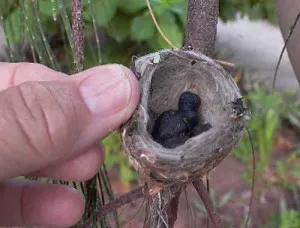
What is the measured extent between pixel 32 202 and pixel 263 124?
133cm

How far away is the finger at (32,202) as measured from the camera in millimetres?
838

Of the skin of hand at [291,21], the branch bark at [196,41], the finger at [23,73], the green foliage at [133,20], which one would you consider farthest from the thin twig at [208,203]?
the green foliage at [133,20]

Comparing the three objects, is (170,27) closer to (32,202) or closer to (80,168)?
(32,202)

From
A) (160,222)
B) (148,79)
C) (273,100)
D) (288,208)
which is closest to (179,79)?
(148,79)

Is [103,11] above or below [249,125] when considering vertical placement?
above

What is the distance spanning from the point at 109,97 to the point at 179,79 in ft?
0.32

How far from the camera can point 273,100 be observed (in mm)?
2141

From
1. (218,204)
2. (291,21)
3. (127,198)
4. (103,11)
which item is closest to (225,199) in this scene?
(218,204)

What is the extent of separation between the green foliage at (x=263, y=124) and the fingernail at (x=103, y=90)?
1328mm

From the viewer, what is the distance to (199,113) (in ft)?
2.27

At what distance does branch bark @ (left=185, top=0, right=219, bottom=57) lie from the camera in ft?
2.02

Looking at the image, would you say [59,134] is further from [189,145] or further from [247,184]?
[247,184]

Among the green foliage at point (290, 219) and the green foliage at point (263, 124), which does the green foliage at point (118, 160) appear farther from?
the green foliage at point (290, 219)

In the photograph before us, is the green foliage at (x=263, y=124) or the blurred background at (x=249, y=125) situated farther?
the green foliage at (x=263, y=124)
